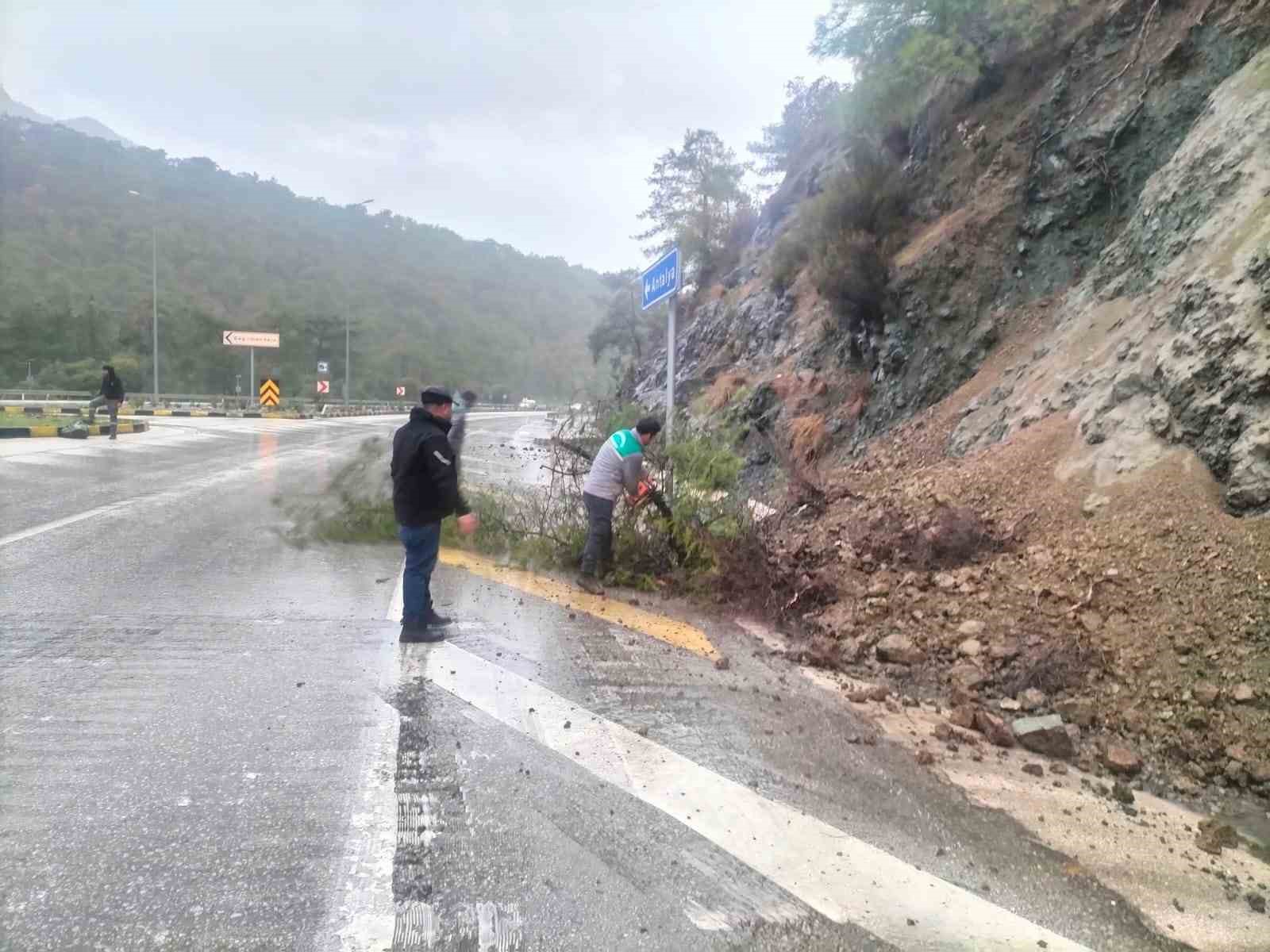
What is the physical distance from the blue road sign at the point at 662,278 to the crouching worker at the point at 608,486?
176cm

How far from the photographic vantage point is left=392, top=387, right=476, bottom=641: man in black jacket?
211 inches

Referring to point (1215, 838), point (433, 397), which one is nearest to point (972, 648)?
point (1215, 838)

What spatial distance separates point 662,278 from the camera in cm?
823

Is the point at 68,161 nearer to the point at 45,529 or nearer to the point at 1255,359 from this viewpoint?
the point at 45,529

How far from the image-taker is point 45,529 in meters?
7.98

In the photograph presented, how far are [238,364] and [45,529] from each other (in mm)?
37749

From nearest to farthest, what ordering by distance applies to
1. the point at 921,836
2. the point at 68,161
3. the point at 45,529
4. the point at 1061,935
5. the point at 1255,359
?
the point at 1061,935 < the point at 921,836 < the point at 1255,359 < the point at 45,529 < the point at 68,161

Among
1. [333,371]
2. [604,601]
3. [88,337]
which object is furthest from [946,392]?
[88,337]

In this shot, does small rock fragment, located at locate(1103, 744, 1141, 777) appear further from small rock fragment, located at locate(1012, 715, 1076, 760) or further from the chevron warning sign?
the chevron warning sign

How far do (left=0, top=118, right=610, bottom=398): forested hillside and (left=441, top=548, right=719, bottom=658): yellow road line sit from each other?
348cm

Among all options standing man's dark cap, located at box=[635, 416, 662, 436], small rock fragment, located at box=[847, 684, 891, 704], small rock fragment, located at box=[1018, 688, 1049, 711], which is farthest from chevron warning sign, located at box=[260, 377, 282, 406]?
small rock fragment, located at box=[1018, 688, 1049, 711]

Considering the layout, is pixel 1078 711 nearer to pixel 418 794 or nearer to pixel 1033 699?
pixel 1033 699

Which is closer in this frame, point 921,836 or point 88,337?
point 921,836

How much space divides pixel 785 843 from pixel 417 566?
315 cm
